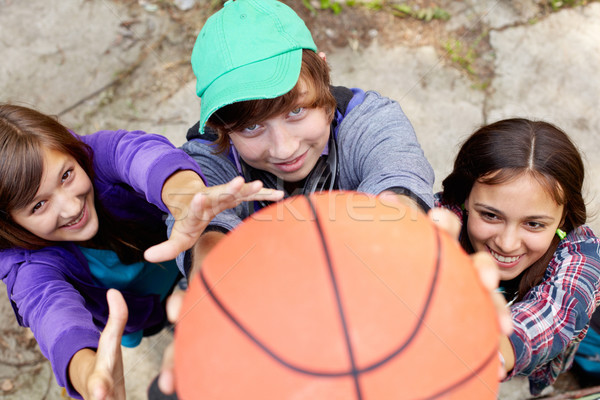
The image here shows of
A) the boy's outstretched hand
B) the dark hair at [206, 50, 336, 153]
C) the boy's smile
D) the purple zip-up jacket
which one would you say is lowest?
the purple zip-up jacket

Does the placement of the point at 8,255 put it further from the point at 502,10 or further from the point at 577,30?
the point at 577,30

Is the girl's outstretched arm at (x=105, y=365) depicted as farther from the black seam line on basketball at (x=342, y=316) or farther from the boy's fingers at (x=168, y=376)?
the black seam line on basketball at (x=342, y=316)

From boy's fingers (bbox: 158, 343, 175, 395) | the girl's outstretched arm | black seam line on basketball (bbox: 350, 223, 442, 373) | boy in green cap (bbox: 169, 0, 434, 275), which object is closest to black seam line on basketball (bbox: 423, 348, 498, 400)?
black seam line on basketball (bbox: 350, 223, 442, 373)

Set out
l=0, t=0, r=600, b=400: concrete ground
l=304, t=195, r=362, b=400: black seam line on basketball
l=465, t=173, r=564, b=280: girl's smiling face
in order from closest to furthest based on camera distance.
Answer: l=304, t=195, r=362, b=400: black seam line on basketball, l=465, t=173, r=564, b=280: girl's smiling face, l=0, t=0, r=600, b=400: concrete ground

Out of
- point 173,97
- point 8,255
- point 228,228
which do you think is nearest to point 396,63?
point 173,97

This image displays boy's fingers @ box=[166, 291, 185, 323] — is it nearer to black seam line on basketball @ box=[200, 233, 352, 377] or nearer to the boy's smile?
black seam line on basketball @ box=[200, 233, 352, 377]

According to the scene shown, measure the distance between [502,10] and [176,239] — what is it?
304cm

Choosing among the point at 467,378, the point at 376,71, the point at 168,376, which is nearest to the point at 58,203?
the point at 168,376

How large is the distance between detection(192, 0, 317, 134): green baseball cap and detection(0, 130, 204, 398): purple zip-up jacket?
259 millimetres

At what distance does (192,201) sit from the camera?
1.41 m

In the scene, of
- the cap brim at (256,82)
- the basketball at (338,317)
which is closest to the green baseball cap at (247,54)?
the cap brim at (256,82)

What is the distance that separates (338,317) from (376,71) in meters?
2.65

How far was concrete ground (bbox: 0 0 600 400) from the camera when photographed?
322cm

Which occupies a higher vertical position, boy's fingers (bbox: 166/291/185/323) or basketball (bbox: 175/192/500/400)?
basketball (bbox: 175/192/500/400)
